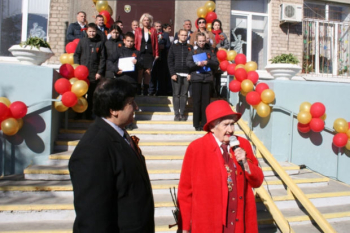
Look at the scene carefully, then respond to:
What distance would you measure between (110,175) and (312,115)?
200 inches

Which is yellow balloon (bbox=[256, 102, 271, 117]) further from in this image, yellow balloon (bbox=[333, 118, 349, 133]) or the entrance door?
the entrance door

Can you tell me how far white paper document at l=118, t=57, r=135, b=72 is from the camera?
6.47 m

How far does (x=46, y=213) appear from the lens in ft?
14.0

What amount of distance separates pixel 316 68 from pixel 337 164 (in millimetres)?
5842

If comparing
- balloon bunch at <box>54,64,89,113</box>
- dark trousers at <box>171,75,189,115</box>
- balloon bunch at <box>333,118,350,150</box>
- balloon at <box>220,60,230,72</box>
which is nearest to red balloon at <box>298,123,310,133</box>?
balloon bunch at <box>333,118,350,150</box>

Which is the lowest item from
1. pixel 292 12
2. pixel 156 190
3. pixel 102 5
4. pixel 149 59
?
pixel 156 190

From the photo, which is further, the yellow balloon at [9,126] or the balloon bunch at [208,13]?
the balloon bunch at [208,13]

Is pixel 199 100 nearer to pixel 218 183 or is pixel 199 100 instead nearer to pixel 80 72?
pixel 80 72

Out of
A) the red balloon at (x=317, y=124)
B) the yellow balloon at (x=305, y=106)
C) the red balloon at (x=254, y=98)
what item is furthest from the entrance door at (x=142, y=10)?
the red balloon at (x=317, y=124)

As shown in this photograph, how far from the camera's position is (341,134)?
614 cm

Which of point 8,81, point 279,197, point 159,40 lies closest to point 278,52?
point 159,40

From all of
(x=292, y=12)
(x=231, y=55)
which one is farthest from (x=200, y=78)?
(x=292, y=12)

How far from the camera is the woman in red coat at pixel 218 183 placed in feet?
8.75

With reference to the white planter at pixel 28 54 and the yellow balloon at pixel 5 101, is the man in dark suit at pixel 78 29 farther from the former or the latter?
the yellow balloon at pixel 5 101
